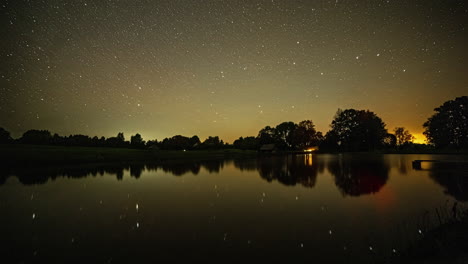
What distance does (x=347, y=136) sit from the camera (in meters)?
104

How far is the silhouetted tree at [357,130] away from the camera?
94.8 metres

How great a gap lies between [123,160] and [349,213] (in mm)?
46427

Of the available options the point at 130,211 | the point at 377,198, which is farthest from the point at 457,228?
the point at 130,211

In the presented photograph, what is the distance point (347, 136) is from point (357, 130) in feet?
19.2

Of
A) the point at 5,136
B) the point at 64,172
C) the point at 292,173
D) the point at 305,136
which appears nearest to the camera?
the point at 292,173

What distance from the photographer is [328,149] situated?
108m

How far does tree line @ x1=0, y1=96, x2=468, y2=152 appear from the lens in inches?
2190

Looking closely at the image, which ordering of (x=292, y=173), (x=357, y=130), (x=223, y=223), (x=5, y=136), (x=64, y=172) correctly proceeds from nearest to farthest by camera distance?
(x=223, y=223) → (x=292, y=173) → (x=64, y=172) → (x=5, y=136) → (x=357, y=130)

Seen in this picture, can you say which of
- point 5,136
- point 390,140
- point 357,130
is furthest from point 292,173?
point 390,140

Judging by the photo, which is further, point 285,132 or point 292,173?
point 285,132

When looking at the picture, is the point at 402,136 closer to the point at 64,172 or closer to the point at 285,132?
the point at 285,132

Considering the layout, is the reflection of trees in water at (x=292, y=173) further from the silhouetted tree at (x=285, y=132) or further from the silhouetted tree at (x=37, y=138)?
the silhouetted tree at (x=285, y=132)

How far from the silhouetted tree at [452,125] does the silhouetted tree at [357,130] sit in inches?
1445

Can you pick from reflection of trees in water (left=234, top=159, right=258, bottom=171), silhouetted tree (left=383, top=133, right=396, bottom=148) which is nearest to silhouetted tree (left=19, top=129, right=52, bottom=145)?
reflection of trees in water (left=234, top=159, right=258, bottom=171)
